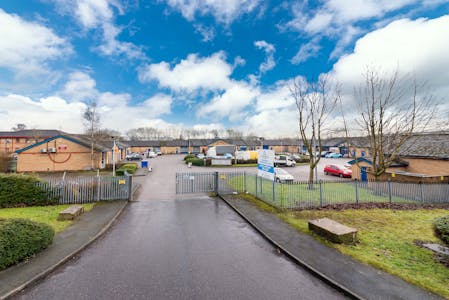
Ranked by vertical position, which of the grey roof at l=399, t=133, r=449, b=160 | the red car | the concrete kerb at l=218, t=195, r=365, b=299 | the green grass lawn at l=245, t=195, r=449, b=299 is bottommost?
the green grass lawn at l=245, t=195, r=449, b=299

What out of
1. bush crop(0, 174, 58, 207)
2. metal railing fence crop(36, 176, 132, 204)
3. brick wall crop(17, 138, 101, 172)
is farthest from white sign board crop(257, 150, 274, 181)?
brick wall crop(17, 138, 101, 172)

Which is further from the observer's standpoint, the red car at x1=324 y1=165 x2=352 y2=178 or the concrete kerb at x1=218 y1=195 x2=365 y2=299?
the red car at x1=324 y1=165 x2=352 y2=178

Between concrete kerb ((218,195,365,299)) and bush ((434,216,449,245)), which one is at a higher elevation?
bush ((434,216,449,245))

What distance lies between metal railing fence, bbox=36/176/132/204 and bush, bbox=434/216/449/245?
43.2 ft

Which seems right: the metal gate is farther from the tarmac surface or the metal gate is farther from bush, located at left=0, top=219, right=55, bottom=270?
bush, located at left=0, top=219, right=55, bottom=270

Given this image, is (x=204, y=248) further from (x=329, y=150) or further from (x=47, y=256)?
(x=329, y=150)

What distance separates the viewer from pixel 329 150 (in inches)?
2611

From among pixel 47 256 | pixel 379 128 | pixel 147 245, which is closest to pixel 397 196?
pixel 379 128

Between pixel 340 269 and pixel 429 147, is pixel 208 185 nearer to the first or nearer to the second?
pixel 340 269

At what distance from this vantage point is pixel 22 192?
10.3m

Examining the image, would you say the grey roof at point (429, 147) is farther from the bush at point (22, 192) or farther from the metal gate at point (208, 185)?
the bush at point (22, 192)

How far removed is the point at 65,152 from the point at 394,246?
32.5 metres

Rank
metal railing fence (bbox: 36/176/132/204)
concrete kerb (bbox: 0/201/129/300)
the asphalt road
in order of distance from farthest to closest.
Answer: metal railing fence (bbox: 36/176/132/204) → the asphalt road → concrete kerb (bbox: 0/201/129/300)

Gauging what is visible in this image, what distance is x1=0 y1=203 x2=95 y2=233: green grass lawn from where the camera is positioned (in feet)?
26.2
